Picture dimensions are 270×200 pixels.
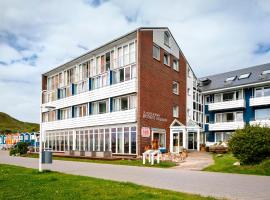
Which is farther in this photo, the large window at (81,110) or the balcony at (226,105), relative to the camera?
the balcony at (226,105)

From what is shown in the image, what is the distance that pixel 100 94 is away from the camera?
35000 millimetres

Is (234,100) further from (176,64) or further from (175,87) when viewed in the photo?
(176,64)

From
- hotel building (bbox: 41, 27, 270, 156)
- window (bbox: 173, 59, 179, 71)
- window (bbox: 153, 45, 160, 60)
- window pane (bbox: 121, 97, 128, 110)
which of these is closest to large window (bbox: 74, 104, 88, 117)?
hotel building (bbox: 41, 27, 270, 156)

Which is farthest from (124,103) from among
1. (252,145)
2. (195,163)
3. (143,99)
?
(252,145)

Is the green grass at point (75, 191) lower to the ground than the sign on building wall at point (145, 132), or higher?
lower

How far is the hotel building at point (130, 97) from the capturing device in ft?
101

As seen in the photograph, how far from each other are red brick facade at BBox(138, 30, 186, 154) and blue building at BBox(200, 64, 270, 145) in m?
8.06

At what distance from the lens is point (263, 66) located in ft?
141

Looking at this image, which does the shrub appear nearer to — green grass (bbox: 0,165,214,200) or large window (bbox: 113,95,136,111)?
large window (bbox: 113,95,136,111)

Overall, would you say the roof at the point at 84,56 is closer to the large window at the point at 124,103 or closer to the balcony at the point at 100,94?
the balcony at the point at 100,94

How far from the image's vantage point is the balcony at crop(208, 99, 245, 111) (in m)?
40.9

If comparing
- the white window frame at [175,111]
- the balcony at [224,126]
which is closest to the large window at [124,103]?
the white window frame at [175,111]

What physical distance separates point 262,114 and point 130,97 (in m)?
17.0

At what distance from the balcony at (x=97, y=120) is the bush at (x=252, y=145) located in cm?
1318
